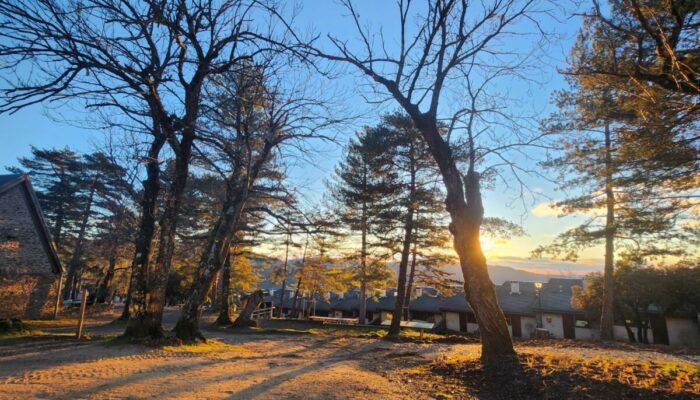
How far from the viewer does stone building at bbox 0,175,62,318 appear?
58.2ft

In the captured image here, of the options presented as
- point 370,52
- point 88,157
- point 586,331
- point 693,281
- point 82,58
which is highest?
point 88,157

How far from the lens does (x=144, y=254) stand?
383 inches

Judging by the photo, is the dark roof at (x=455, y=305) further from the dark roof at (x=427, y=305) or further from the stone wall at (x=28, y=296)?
A: the stone wall at (x=28, y=296)

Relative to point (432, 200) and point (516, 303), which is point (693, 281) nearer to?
point (516, 303)

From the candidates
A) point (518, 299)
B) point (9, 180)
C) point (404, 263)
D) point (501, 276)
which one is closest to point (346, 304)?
point (518, 299)

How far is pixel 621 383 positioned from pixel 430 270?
14.0 metres

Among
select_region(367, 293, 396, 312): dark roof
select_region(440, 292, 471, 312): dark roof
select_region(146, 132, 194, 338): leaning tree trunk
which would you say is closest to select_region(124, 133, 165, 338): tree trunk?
select_region(146, 132, 194, 338): leaning tree trunk

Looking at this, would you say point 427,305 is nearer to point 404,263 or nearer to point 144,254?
point 404,263

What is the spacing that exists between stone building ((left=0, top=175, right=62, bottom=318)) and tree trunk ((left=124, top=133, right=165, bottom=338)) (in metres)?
12.5

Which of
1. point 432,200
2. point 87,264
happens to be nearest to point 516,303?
point 432,200

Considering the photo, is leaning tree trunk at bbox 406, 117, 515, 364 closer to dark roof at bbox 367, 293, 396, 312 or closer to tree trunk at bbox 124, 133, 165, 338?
tree trunk at bbox 124, 133, 165, 338

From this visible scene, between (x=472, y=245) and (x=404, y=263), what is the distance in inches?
420

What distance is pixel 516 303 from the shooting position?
32062mm

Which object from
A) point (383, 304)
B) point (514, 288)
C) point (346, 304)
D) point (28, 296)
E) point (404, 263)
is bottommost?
point (346, 304)
